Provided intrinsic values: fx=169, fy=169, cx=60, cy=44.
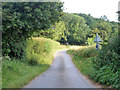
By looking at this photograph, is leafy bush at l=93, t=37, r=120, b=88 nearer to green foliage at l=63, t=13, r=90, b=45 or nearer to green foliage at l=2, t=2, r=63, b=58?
green foliage at l=2, t=2, r=63, b=58

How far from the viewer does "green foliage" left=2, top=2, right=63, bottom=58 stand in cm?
1354

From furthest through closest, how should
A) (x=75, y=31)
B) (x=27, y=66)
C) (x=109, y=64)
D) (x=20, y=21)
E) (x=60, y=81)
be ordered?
(x=75, y=31), (x=27, y=66), (x=20, y=21), (x=60, y=81), (x=109, y=64)

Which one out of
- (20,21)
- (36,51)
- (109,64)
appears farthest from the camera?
(36,51)

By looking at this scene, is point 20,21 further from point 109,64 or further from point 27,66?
point 109,64

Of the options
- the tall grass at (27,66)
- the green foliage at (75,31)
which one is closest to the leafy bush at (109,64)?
the tall grass at (27,66)

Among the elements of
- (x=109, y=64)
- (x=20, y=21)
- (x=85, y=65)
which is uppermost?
(x=20, y=21)

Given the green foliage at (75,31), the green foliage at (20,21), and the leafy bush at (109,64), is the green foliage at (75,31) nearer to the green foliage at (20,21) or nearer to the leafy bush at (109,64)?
the green foliage at (20,21)

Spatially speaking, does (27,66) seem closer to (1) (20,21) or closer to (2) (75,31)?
(1) (20,21)

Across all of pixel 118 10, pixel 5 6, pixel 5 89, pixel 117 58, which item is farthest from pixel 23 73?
pixel 118 10

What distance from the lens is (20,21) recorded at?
13.9 m

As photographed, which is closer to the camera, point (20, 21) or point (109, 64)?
point (109, 64)

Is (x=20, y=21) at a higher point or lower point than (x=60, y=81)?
higher

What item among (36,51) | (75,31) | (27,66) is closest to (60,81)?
(27,66)

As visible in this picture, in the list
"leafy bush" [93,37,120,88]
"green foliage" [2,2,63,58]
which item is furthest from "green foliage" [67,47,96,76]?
"green foliage" [2,2,63,58]
